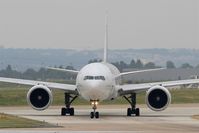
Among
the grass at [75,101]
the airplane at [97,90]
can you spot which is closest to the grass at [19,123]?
the airplane at [97,90]

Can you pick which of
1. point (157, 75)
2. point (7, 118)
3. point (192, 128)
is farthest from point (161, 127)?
point (157, 75)

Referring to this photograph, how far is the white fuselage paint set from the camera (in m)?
49.3

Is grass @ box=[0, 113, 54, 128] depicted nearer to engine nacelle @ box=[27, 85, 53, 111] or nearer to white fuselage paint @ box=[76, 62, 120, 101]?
white fuselage paint @ box=[76, 62, 120, 101]

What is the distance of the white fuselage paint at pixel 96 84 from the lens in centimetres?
4934

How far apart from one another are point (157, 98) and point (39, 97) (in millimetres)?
7202

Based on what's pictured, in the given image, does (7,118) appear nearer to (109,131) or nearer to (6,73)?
(109,131)

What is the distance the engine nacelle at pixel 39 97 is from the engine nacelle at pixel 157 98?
19.8ft

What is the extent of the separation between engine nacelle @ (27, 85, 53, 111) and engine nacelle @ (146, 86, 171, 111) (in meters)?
6.03

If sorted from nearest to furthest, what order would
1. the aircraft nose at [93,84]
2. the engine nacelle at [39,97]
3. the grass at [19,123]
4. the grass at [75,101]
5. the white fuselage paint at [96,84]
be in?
the grass at [19,123] → the aircraft nose at [93,84] → the white fuselage paint at [96,84] → the engine nacelle at [39,97] → the grass at [75,101]

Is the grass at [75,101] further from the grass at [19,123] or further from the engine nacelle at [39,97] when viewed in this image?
the grass at [19,123]

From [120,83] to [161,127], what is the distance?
1577 centimetres

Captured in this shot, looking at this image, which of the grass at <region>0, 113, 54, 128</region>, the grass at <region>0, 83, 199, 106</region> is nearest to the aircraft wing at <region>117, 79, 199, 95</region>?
the grass at <region>0, 113, 54, 128</region>

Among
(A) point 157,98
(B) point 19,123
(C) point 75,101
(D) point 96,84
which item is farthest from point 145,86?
(C) point 75,101

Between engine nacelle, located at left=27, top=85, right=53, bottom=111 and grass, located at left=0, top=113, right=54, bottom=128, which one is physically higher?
engine nacelle, located at left=27, top=85, right=53, bottom=111
